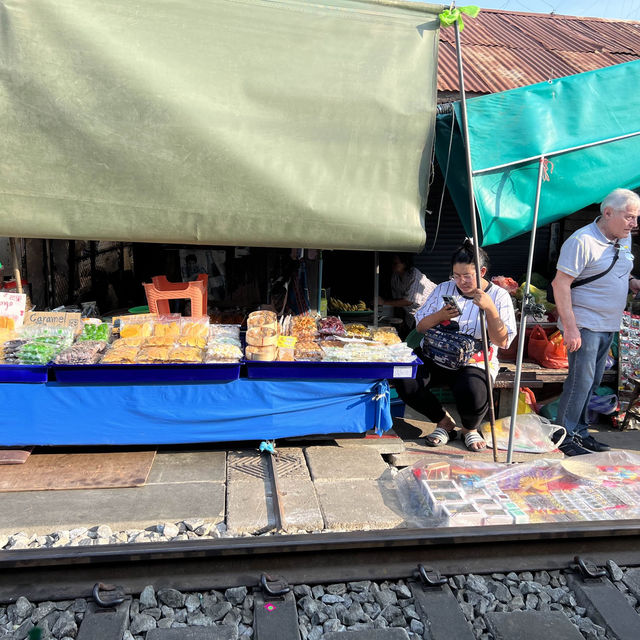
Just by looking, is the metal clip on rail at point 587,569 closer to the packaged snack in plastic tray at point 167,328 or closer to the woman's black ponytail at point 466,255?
the woman's black ponytail at point 466,255

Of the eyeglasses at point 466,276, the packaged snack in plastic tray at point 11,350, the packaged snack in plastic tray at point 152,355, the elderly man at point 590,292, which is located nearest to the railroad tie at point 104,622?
the packaged snack in plastic tray at point 152,355

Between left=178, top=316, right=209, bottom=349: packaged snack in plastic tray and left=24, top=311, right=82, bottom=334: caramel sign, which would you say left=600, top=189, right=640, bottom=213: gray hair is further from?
left=24, top=311, right=82, bottom=334: caramel sign

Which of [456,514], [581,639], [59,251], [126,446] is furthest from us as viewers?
[59,251]

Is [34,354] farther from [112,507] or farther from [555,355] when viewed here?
[555,355]

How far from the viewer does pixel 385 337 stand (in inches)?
187

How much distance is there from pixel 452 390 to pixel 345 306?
2076 millimetres

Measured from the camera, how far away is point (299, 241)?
4.18 m

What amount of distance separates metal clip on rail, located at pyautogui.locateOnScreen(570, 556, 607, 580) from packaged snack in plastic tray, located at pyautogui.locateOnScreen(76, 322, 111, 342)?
3.41m

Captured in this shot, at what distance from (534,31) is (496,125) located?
4.77 m

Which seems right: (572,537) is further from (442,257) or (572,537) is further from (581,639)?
(442,257)

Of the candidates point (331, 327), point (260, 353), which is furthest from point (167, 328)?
point (331, 327)

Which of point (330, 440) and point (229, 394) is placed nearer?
point (229, 394)

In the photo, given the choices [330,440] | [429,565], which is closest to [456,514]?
[429,565]

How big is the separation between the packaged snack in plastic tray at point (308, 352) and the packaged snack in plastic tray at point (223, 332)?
0.53 m
